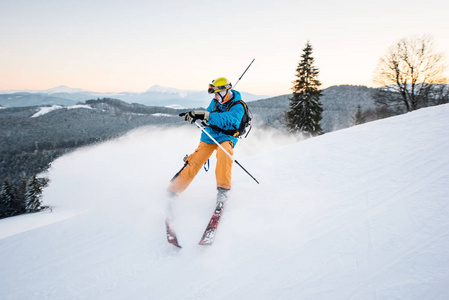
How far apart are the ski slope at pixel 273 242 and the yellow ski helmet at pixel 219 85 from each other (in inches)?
71.4

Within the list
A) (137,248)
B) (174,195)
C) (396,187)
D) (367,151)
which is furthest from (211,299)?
(367,151)

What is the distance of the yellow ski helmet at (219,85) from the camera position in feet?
12.2

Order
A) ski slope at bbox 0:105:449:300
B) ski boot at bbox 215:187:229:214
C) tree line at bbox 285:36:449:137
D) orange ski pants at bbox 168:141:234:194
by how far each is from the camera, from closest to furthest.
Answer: ski slope at bbox 0:105:449:300 → ski boot at bbox 215:187:229:214 → orange ski pants at bbox 168:141:234:194 → tree line at bbox 285:36:449:137

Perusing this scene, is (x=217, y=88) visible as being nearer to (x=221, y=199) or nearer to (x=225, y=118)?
(x=225, y=118)

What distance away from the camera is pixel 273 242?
2365 mm

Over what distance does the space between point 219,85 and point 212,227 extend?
2.42 m

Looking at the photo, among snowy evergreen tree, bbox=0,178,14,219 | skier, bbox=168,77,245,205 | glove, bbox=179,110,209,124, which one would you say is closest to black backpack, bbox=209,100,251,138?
skier, bbox=168,77,245,205

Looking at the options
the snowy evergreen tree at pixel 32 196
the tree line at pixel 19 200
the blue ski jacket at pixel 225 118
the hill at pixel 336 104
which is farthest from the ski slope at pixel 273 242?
the hill at pixel 336 104

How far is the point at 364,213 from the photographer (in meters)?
2.58

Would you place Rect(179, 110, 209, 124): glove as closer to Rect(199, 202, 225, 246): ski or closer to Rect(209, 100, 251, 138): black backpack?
Rect(209, 100, 251, 138): black backpack

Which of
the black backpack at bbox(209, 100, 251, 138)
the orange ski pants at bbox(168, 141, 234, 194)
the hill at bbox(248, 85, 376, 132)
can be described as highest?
the hill at bbox(248, 85, 376, 132)

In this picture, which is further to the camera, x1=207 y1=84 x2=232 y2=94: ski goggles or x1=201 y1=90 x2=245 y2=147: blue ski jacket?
x1=207 y1=84 x2=232 y2=94: ski goggles

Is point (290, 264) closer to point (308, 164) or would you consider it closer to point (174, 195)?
point (174, 195)

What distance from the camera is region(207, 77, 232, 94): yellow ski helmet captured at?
146 inches
